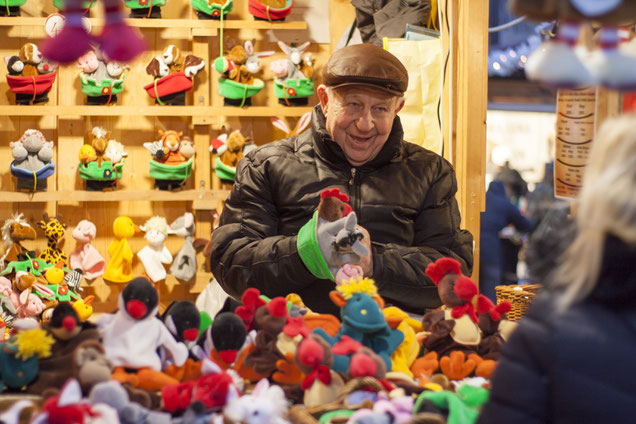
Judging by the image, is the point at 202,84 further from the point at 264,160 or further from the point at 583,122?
the point at 583,122

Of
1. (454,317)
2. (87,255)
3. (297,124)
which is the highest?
(297,124)

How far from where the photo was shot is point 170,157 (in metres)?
3.53

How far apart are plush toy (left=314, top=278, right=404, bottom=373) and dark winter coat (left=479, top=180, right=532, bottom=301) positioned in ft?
9.49

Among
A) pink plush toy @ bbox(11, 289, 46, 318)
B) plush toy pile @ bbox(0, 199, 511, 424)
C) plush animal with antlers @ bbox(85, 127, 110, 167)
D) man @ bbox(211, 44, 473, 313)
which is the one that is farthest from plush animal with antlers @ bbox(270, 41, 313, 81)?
plush toy pile @ bbox(0, 199, 511, 424)

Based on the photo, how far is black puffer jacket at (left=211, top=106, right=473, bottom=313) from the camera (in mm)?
1791

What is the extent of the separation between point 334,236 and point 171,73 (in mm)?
2286

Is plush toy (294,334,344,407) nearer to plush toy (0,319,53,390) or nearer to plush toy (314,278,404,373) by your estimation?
plush toy (314,278,404,373)

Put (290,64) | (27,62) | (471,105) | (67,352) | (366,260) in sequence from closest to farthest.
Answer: (67,352) < (366,260) < (471,105) < (27,62) < (290,64)

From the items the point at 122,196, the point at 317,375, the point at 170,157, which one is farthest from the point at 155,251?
the point at 317,375

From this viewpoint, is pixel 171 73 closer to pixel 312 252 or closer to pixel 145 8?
pixel 145 8

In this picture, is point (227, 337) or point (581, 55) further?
point (227, 337)

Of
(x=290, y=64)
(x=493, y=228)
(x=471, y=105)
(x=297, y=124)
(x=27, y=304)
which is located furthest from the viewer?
(x=493, y=228)

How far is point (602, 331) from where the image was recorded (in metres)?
0.76

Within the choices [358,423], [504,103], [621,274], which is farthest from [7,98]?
[504,103]
